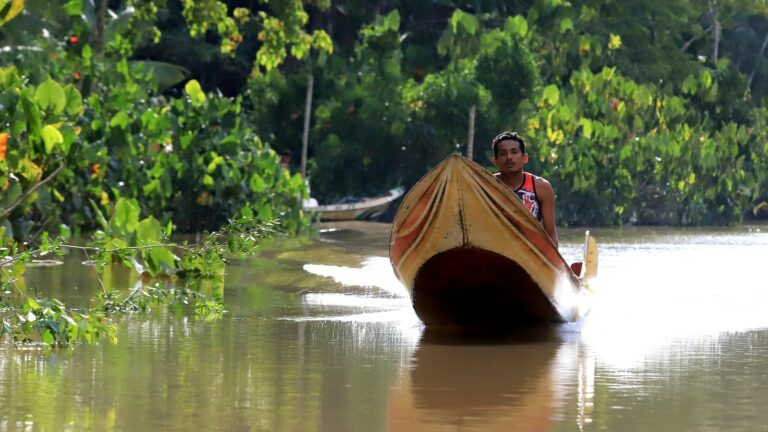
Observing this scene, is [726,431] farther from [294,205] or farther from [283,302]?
[294,205]

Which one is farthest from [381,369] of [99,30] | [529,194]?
[99,30]

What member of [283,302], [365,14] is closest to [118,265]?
[283,302]

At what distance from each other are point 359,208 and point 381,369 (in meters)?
19.3

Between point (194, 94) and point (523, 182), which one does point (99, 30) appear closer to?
point (194, 94)

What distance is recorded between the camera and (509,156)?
1035cm

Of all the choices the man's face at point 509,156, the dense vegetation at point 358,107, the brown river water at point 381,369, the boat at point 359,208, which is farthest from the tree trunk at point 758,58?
the man's face at point 509,156

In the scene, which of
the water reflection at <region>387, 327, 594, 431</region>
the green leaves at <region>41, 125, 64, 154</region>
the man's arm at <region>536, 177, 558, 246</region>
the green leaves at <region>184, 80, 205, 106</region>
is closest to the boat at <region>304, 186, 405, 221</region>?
the green leaves at <region>184, 80, 205, 106</region>

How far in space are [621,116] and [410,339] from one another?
2015 centimetres

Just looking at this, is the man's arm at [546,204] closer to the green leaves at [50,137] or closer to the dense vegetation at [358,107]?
the dense vegetation at [358,107]

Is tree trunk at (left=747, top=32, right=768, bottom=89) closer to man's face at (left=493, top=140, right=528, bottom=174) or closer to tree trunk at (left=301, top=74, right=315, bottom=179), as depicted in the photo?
tree trunk at (left=301, top=74, right=315, bottom=179)

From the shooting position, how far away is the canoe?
31.9 ft

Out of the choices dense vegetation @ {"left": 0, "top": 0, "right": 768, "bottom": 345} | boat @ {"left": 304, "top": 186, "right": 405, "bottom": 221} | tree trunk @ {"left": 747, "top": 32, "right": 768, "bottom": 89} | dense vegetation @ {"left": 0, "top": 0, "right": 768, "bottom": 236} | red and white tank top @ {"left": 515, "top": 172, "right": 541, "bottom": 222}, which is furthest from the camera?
tree trunk @ {"left": 747, "top": 32, "right": 768, "bottom": 89}

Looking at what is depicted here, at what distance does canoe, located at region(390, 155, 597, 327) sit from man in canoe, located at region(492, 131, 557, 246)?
39 cm

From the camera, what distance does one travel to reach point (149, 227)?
45.7ft
